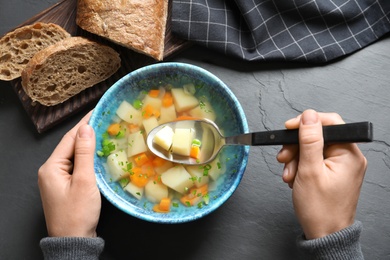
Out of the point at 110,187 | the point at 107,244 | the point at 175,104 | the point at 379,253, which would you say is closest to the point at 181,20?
the point at 175,104

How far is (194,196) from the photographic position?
163cm

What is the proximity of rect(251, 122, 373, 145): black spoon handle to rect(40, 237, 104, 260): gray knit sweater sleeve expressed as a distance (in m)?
0.68

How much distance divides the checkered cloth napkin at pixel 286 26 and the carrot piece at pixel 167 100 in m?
0.29

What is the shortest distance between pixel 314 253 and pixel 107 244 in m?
0.83

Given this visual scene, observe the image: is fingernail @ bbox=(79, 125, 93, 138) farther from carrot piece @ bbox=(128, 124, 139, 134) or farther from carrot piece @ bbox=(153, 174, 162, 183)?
carrot piece @ bbox=(153, 174, 162, 183)

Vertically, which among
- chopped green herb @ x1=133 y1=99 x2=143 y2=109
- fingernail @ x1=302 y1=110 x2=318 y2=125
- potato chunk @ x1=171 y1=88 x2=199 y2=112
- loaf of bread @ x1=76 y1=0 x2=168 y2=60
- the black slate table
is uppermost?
loaf of bread @ x1=76 y1=0 x2=168 y2=60

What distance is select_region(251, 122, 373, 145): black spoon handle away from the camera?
1222mm

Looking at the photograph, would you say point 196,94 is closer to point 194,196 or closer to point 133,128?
point 133,128

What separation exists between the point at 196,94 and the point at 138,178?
406 millimetres

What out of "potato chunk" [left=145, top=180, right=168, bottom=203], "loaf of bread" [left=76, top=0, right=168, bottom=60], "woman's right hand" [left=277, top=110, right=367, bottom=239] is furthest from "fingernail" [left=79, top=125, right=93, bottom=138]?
"woman's right hand" [left=277, top=110, right=367, bottom=239]

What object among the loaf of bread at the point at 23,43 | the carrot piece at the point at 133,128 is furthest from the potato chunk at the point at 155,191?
the loaf of bread at the point at 23,43

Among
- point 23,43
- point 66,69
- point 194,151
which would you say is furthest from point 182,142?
point 23,43

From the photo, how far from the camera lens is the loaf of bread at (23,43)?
1835 mm

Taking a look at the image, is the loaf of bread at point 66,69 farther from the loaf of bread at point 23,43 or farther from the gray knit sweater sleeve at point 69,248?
the gray knit sweater sleeve at point 69,248
